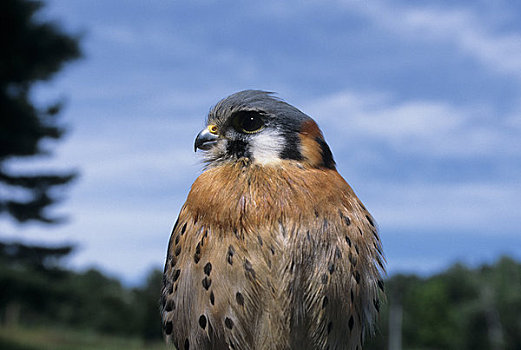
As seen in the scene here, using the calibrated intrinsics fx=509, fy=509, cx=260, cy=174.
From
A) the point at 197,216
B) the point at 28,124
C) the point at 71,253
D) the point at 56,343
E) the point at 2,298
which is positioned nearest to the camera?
the point at 197,216

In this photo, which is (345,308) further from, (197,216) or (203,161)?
(203,161)

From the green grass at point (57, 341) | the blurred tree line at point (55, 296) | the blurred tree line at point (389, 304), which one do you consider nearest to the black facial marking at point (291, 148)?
the blurred tree line at point (55, 296)

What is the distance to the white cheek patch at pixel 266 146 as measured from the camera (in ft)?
7.86

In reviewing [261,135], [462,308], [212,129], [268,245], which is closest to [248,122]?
[261,135]

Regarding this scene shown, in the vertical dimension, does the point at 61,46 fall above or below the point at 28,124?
above

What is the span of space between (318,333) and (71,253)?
89.2 feet

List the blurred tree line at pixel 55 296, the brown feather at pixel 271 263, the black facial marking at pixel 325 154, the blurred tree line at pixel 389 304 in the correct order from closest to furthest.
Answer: the brown feather at pixel 271 263 < the black facial marking at pixel 325 154 < the blurred tree line at pixel 55 296 < the blurred tree line at pixel 389 304

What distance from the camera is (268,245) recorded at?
2273 mm

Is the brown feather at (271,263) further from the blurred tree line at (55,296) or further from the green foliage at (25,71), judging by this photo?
the green foliage at (25,71)

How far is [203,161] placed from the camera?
102 inches

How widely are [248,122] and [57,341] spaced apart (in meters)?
34.1

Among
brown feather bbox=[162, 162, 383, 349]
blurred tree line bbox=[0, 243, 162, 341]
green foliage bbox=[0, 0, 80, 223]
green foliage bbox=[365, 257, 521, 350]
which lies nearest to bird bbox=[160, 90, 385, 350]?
brown feather bbox=[162, 162, 383, 349]

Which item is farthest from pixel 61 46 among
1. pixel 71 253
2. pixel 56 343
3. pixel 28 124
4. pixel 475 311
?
pixel 475 311

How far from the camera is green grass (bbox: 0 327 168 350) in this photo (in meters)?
28.1
